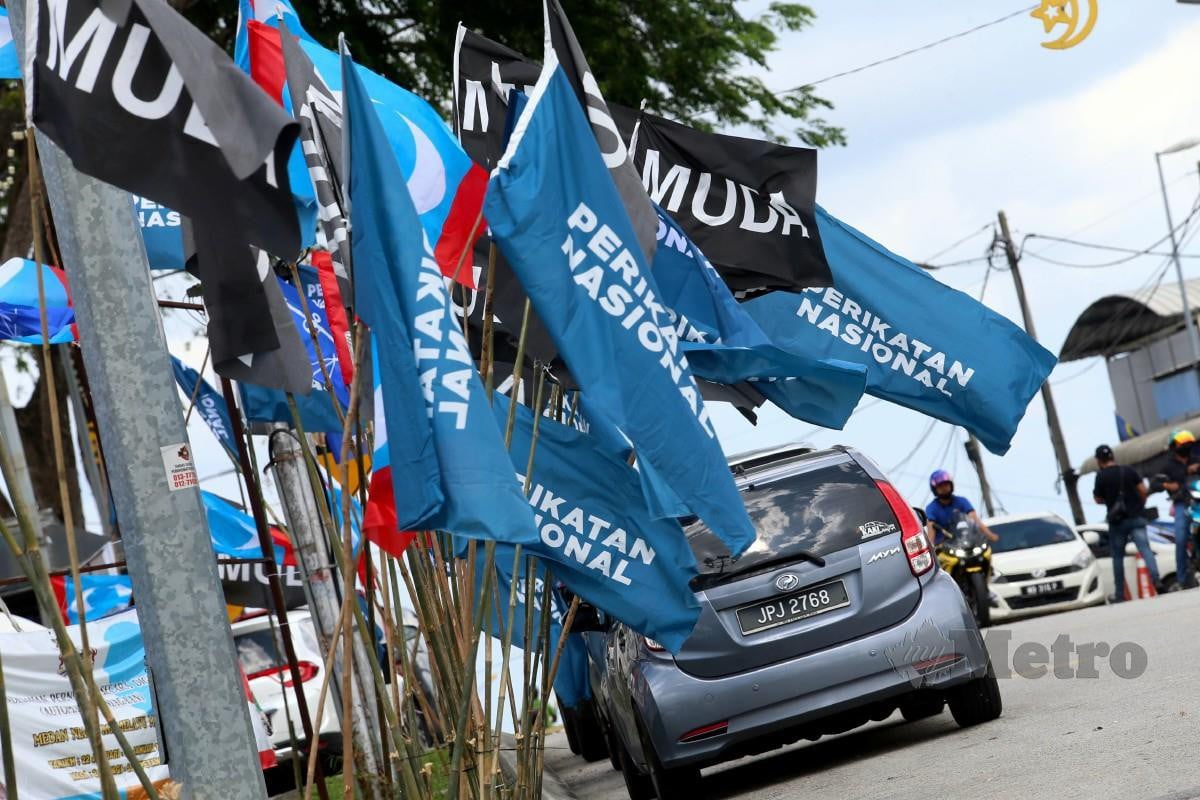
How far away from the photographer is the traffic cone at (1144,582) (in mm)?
19906

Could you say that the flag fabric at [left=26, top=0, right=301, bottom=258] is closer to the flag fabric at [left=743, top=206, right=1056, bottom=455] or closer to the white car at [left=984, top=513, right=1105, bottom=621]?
the flag fabric at [left=743, top=206, right=1056, bottom=455]

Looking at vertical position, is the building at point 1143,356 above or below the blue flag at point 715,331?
above

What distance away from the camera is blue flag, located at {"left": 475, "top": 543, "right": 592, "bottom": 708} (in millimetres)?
6477

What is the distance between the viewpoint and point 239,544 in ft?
45.5

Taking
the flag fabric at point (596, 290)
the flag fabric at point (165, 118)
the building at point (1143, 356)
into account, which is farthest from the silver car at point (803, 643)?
the building at point (1143, 356)

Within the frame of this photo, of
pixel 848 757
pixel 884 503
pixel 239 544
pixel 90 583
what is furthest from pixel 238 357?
pixel 90 583

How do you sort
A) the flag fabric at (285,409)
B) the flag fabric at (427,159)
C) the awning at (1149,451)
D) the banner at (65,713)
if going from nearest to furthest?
the flag fabric at (427,159) → the flag fabric at (285,409) → the banner at (65,713) → the awning at (1149,451)

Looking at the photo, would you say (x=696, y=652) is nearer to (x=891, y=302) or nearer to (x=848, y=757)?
(x=848, y=757)

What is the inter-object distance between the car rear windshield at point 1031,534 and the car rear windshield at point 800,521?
12171 mm

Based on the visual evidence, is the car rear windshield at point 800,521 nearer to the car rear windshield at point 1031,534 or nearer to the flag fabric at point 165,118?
the flag fabric at point 165,118

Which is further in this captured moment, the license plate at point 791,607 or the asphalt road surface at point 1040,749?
the license plate at point 791,607

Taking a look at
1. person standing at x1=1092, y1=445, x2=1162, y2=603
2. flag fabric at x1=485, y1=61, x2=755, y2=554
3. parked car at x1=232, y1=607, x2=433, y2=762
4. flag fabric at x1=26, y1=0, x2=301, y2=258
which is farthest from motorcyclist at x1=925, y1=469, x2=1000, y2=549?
flag fabric at x1=26, y1=0, x2=301, y2=258

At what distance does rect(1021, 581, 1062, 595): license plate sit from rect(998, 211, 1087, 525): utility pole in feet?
66.6

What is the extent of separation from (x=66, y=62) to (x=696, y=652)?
4.98 meters
